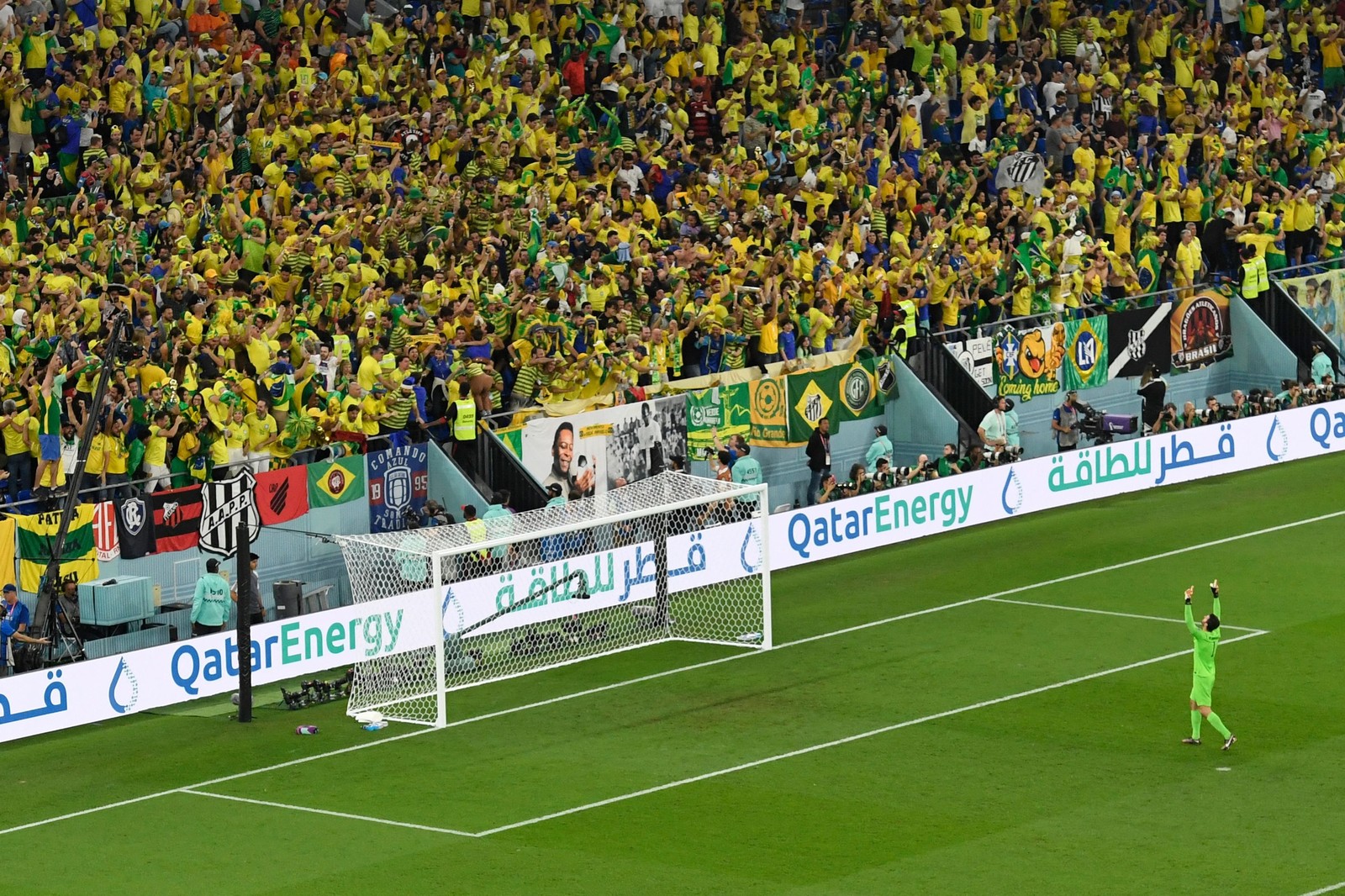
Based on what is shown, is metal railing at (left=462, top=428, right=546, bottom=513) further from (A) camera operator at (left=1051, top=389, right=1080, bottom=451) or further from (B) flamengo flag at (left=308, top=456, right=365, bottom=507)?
(A) camera operator at (left=1051, top=389, right=1080, bottom=451)

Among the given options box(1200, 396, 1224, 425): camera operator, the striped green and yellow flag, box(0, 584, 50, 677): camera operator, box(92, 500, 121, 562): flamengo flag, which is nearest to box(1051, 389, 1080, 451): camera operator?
box(1200, 396, 1224, 425): camera operator

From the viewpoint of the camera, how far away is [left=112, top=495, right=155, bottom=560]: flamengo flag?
24609 millimetres

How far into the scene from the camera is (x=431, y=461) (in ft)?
90.5

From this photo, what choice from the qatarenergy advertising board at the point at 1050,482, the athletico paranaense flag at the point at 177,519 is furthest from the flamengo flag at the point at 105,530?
the qatarenergy advertising board at the point at 1050,482

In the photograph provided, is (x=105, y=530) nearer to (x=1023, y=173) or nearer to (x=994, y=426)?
(x=994, y=426)

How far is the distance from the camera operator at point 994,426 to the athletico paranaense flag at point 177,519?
12.2 m

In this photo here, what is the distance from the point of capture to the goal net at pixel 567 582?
24.5 metres

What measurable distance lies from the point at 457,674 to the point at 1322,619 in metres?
10.3

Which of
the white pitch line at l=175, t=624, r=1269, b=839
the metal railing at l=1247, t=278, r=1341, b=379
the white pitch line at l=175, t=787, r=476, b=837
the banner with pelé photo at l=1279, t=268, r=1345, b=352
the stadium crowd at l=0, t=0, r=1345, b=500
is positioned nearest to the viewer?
the white pitch line at l=175, t=787, r=476, b=837

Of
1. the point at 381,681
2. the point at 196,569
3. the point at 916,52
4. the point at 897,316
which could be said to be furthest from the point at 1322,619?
the point at 916,52

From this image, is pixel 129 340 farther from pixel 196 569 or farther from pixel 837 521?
pixel 837 521

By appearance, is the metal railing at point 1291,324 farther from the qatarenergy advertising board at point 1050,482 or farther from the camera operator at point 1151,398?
the camera operator at point 1151,398

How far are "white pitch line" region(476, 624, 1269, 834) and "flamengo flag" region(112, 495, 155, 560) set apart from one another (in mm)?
6597

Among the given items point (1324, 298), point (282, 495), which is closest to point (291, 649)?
point (282, 495)
